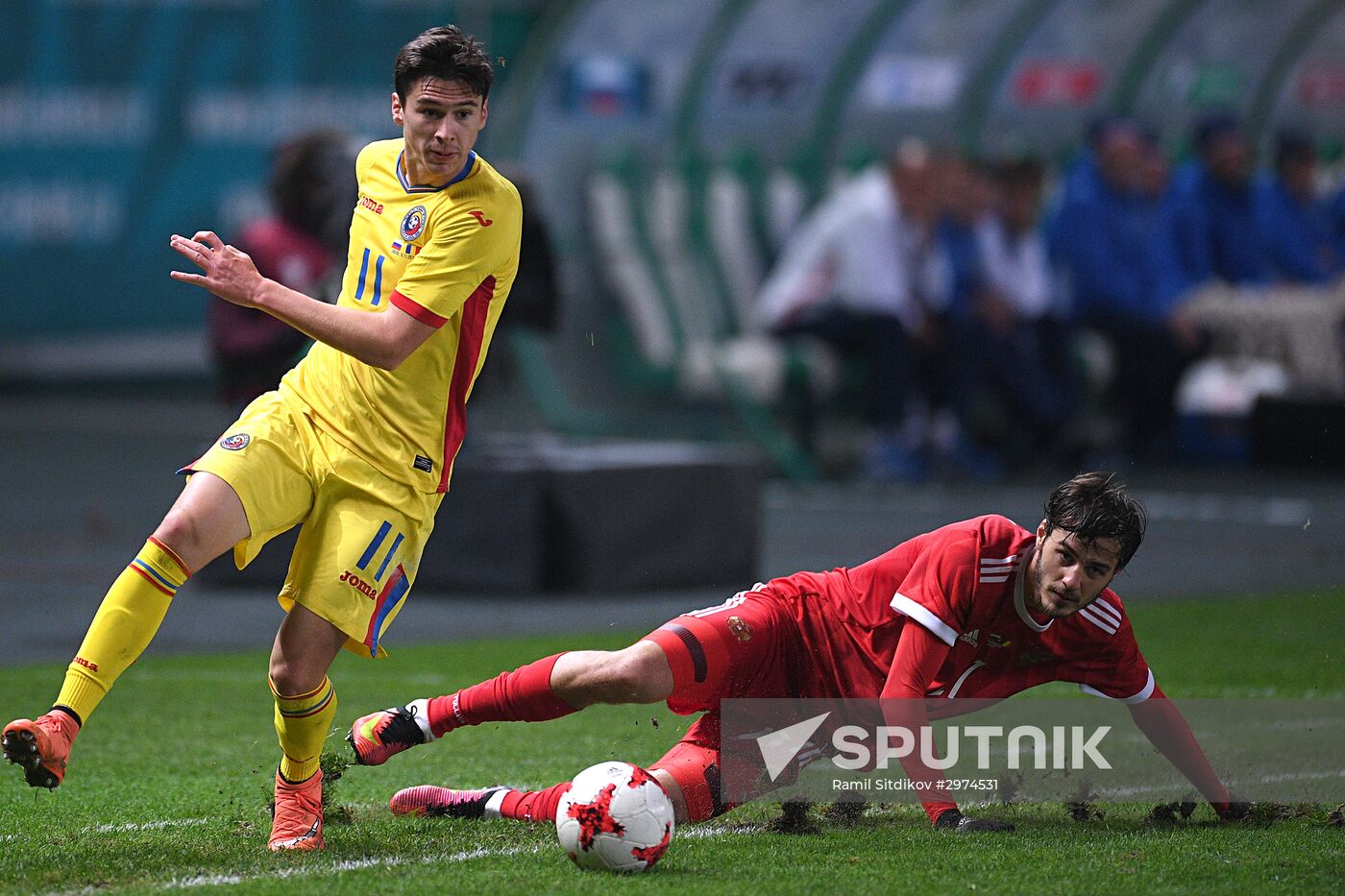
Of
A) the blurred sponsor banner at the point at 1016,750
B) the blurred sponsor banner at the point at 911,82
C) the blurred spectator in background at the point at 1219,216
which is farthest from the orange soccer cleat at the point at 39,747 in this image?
the blurred sponsor banner at the point at 911,82

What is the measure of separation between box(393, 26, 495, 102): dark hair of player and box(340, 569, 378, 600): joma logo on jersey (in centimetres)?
114

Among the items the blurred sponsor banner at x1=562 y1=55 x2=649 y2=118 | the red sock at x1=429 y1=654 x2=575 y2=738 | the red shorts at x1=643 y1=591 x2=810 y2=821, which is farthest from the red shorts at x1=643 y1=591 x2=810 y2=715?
the blurred sponsor banner at x1=562 y1=55 x2=649 y2=118

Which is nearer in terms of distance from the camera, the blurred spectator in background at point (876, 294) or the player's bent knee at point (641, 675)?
the player's bent knee at point (641, 675)

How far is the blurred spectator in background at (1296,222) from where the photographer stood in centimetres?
1470

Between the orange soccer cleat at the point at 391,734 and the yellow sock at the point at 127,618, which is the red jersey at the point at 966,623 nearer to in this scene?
the orange soccer cleat at the point at 391,734

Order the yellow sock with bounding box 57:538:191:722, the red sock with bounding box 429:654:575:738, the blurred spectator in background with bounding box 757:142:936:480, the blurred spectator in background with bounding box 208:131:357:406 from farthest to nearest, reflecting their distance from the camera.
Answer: the blurred spectator in background with bounding box 757:142:936:480, the blurred spectator in background with bounding box 208:131:357:406, the red sock with bounding box 429:654:575:738, the yellow sock with bounding box 57:538:191:722

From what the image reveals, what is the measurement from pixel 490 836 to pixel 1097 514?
5.42 feet

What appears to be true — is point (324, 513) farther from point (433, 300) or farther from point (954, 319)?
point (954, 319)

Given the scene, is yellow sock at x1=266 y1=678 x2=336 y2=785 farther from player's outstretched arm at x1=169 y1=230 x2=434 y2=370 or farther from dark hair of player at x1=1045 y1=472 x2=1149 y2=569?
dark hair of player at x1=1045 y1=472 x2=1149 y2=569

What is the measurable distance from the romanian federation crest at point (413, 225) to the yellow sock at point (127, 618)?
93 centimetres

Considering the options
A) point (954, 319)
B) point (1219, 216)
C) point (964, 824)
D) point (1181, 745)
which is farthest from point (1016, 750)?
point (1219, 216)

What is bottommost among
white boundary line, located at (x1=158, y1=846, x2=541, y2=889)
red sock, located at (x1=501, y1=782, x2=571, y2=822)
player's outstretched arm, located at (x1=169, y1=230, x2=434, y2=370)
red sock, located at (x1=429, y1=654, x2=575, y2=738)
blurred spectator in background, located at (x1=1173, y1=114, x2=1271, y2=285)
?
white boundary line, located at (x1=158, y1=846, x2=541, y2=889)

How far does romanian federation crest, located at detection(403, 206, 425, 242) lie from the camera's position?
4676mm

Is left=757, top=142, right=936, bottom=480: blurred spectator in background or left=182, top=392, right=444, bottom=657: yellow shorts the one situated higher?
left=757, top=142, right=936, bottom=480: blurred spectator in background
